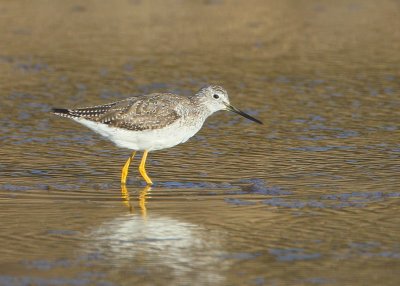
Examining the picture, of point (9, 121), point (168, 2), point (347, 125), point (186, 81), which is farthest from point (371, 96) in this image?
point (168, 2)

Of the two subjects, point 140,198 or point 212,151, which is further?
point 212,151

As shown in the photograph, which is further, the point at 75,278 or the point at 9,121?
the point at 9,121

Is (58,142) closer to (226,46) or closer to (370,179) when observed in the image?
(370,179)

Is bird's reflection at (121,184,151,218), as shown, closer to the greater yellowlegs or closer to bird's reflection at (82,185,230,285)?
bird's reflection at (82,185,230,285)

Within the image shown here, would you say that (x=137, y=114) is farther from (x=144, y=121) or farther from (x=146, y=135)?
(x=146, y=135)

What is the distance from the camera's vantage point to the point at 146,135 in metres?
10.1

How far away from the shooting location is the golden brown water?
7.35m

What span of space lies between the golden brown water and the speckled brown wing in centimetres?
56

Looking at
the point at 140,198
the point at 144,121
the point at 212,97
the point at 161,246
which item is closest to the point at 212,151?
the point at 212,97

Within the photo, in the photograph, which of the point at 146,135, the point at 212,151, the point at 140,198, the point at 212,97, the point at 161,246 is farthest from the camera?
the point at 212,151

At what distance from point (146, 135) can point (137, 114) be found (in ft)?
0.87

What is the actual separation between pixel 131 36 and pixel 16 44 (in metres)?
2.11

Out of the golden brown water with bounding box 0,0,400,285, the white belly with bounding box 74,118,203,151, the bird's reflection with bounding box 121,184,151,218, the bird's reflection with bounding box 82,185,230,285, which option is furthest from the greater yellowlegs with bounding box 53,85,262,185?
the bird's reflection with bounding box 82,185,230,285

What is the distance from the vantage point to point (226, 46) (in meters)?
16.9
